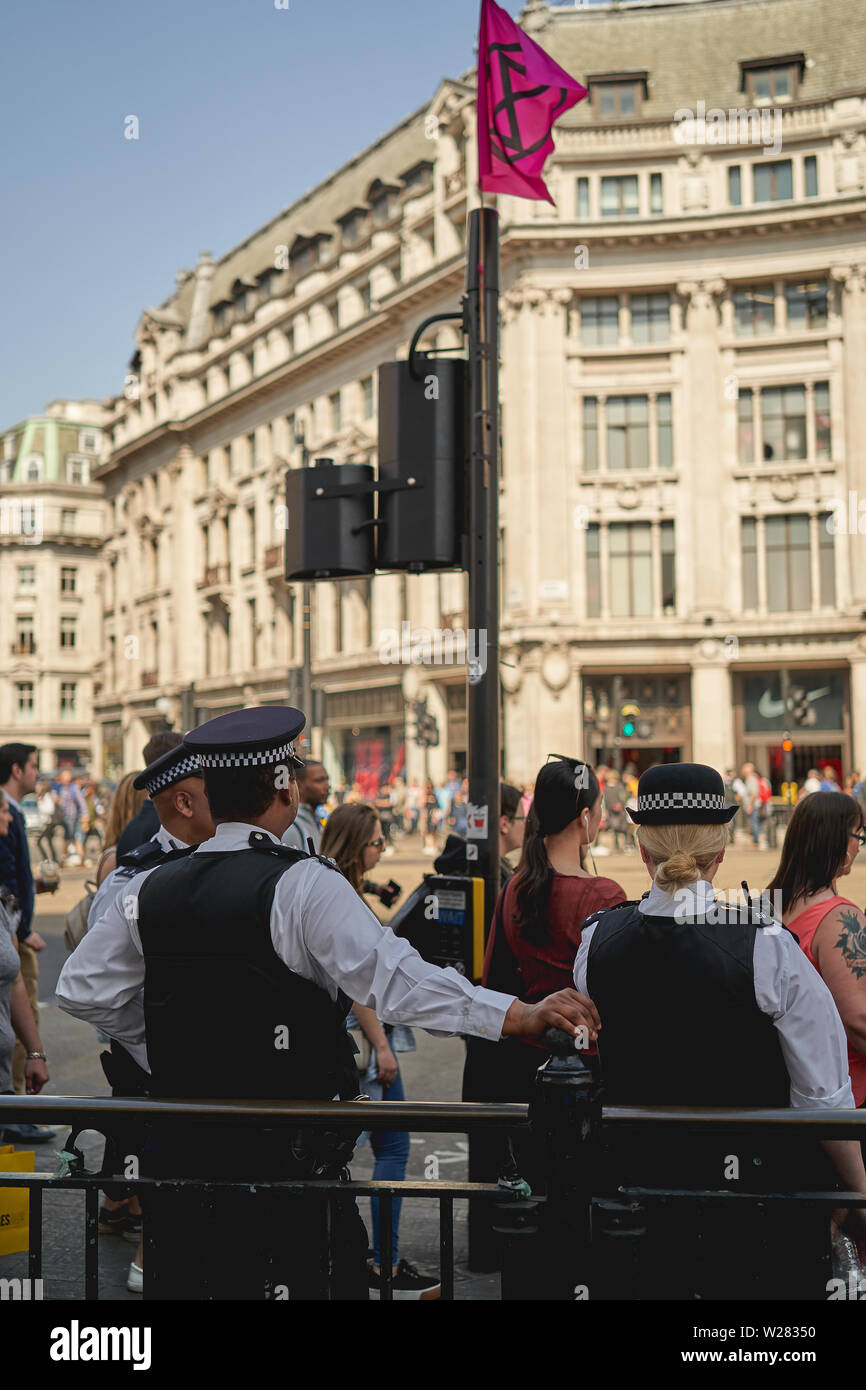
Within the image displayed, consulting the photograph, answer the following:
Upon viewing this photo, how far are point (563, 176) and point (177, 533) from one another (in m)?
26.7

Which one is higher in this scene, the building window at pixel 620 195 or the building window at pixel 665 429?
the building window at pixel 620 195

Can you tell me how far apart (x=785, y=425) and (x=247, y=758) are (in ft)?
121

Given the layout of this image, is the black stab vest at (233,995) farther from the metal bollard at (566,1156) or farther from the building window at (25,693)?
the building window at (25,693)

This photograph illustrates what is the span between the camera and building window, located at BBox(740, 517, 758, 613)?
3722cm

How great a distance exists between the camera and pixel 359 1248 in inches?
111

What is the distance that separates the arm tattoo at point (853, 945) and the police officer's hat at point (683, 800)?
0.77 m

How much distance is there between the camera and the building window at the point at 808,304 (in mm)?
37406

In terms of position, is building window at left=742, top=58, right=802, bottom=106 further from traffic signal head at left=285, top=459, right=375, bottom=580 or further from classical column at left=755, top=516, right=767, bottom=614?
traffic signal head at left=285, top=459, right=375, bottom=580

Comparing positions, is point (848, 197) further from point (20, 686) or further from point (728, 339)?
point (20, 686)

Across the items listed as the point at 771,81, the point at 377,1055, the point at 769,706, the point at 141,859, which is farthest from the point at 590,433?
the point at 141,859

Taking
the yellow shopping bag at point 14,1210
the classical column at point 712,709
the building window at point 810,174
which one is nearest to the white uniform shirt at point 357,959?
the yellow shopping bag at point 14,1210

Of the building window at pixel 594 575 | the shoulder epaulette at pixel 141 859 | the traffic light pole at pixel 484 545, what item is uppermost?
the building window at pixel 594 575

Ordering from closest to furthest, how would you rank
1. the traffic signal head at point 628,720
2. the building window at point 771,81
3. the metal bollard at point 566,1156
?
the metal bollard at point 566,1156
the traffic signal head at point 628,720
the building window at point 771,81

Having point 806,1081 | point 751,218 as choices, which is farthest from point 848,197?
point 806,1081
